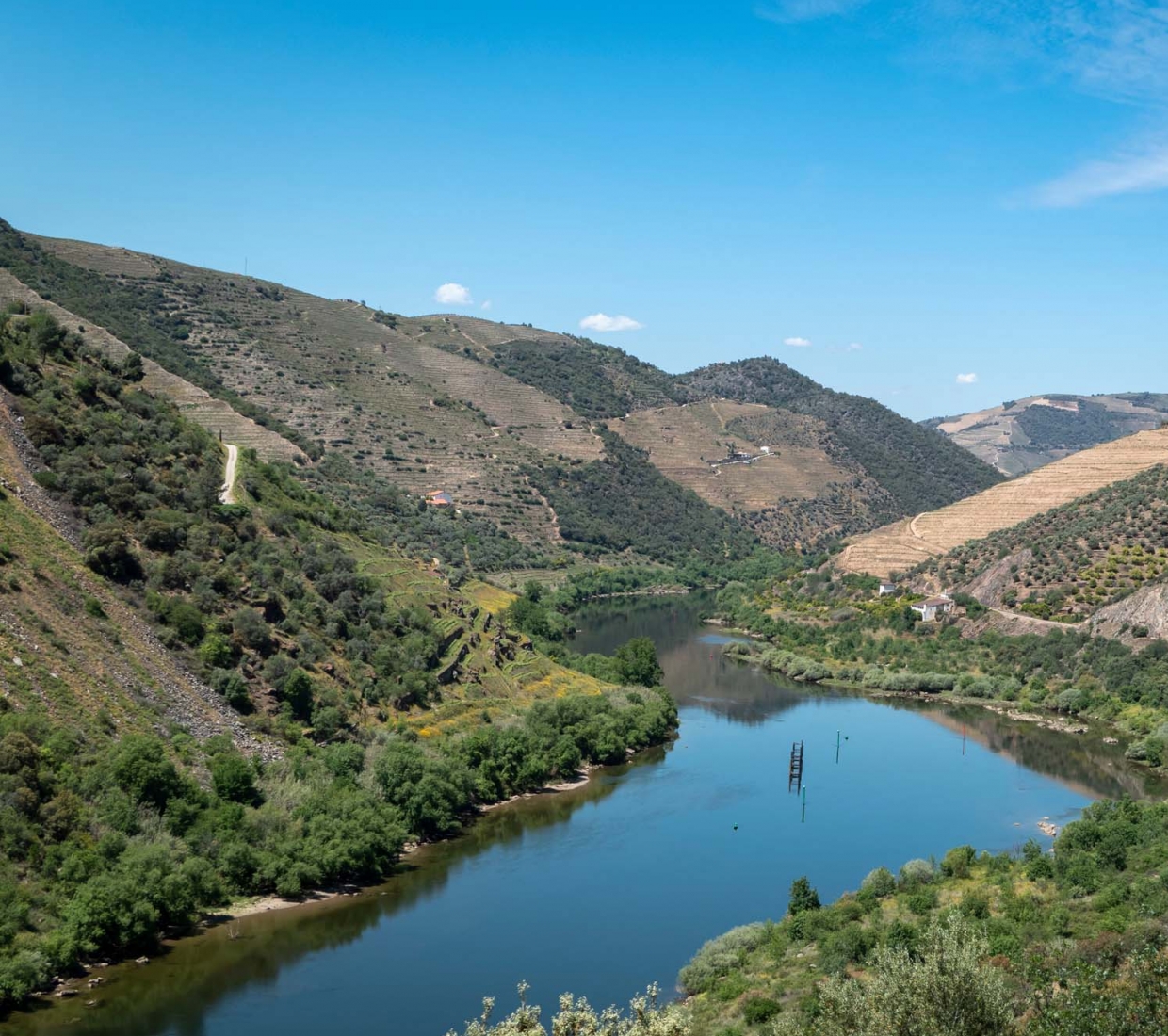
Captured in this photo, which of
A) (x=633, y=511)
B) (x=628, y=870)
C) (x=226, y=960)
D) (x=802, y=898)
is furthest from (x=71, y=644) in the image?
(x=633, y=511)

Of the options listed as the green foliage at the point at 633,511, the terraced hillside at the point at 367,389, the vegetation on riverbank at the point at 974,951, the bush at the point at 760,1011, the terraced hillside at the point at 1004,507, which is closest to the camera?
the vegetation on riverbank at the point at 974,951

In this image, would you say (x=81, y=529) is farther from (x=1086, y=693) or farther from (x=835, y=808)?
(x=1086, y=693)

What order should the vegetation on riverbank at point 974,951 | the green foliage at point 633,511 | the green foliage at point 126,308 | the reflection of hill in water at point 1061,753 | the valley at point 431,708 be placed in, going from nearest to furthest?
1. the vegetation on riverbank at point 974,951
2. the valley at point 431,708
3. the reflection of hill in water at point 1061,753
4. the green foliage at point 126,308
5. the green foliage at point 633,511

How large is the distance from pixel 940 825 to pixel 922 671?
34520mm

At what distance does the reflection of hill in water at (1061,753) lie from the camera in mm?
60969

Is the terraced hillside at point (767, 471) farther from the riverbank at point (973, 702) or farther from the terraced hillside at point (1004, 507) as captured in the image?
the riverbank at point (973, 702)

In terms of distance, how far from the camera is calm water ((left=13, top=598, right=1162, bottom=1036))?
35.0 meters

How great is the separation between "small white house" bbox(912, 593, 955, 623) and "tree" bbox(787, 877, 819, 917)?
2333 inches

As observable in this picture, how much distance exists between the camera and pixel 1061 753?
68562 millimetres

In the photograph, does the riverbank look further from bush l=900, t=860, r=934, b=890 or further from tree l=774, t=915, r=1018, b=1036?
tree l=774, t=915, r=1018, b=1036

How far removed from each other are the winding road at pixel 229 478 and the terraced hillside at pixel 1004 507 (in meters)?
63.0

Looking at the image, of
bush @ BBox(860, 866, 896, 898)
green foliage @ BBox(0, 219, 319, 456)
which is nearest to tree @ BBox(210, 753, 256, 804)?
bush @ BBox(860, 866, 896, 898)

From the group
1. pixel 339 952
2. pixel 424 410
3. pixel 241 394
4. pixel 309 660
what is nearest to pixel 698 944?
pixel 339 952

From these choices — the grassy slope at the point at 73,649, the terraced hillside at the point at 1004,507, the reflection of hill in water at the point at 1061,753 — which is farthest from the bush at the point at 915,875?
the terraced hillside at the point at 1004,507
